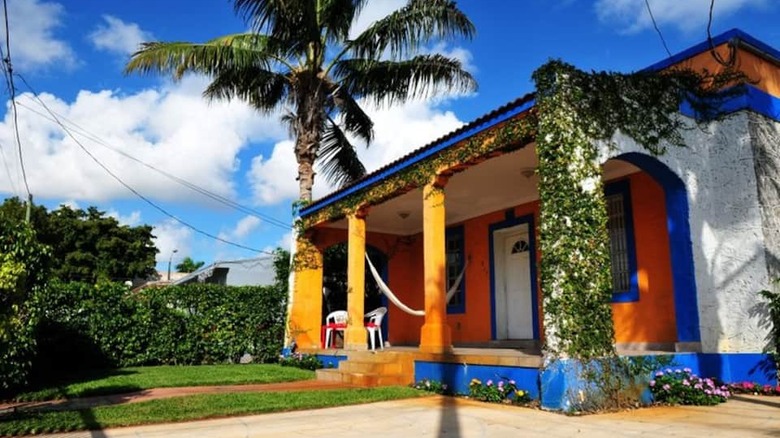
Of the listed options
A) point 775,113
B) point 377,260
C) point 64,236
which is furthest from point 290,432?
point 64,236

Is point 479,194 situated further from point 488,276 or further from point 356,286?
point 356,286

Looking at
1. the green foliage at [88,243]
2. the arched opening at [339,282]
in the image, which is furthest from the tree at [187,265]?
the arched opening at [339,282]

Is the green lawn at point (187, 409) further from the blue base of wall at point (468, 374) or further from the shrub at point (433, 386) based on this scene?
the blue base of wall at point (468, 374)

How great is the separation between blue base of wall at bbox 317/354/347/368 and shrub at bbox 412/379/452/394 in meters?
3.28

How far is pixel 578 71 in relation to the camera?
693cm

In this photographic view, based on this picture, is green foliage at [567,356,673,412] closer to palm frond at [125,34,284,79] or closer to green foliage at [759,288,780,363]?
green foliage at [759,288,780,363]

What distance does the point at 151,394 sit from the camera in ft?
26.1

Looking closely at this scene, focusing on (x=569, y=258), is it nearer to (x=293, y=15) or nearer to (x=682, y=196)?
(x=682, y=196)

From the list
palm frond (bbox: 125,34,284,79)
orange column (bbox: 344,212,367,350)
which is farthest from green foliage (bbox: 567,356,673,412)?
palm frond (bbox: 125,34,284,79)

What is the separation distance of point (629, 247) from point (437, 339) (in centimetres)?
347

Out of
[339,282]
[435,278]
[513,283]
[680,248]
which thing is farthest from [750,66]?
[339,282]

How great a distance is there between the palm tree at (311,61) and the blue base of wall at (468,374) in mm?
6317

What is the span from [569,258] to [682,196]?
8.70 ft

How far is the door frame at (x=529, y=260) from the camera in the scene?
433 inches
